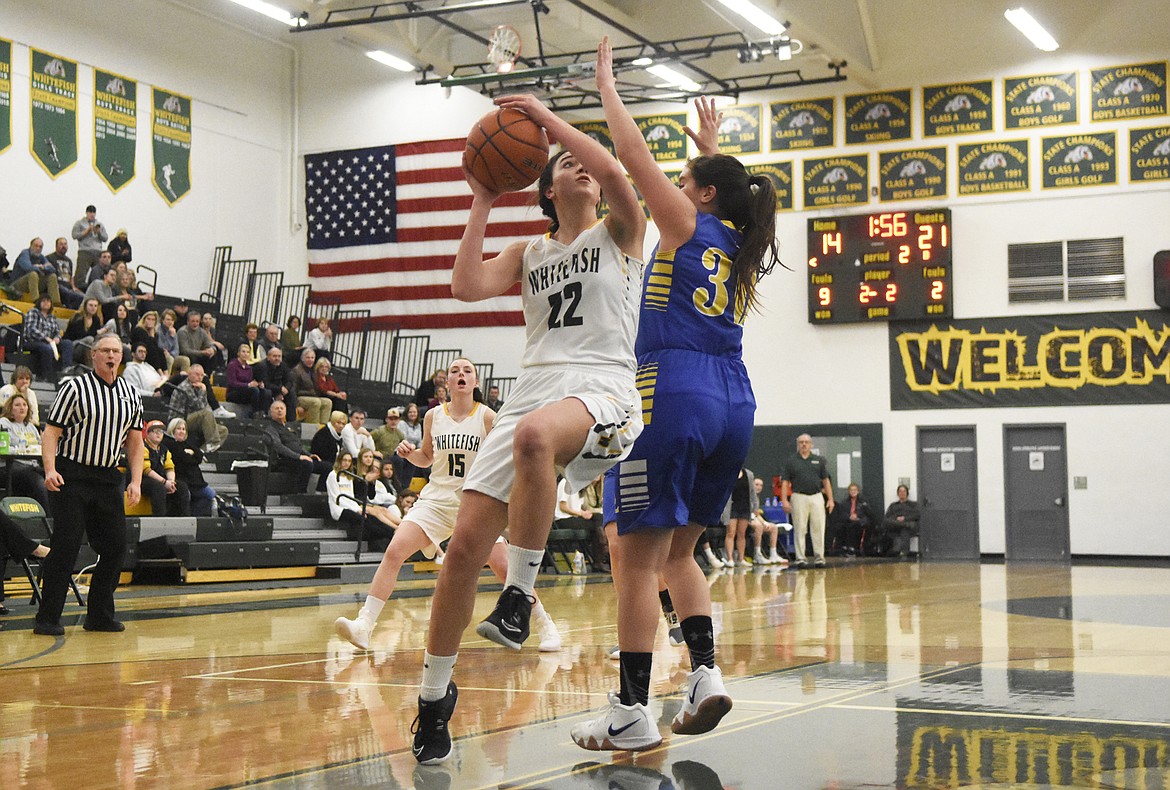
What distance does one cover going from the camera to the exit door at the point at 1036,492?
2216 cm

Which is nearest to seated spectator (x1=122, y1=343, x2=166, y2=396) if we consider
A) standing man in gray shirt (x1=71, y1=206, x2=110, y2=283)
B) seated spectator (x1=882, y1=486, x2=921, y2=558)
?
standing man in gray shirt (x1=71, y1=206, x2=110, y2=283)

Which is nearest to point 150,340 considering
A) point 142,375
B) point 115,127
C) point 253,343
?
point 142,375

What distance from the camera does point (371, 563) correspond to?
15336mm

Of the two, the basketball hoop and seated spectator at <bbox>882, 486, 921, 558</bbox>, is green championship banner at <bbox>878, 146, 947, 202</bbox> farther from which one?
the basketball hoop

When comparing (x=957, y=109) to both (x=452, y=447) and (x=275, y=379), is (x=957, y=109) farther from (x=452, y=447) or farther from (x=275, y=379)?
(x=452, y=447)

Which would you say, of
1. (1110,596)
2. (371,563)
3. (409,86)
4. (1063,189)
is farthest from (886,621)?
(409,86)

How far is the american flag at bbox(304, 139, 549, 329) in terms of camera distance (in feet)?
80.8

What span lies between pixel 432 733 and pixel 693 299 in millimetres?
1525

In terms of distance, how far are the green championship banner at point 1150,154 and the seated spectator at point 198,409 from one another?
606 inches

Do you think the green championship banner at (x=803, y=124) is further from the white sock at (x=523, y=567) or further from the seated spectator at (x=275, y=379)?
the white sock at (x=523, y=567)

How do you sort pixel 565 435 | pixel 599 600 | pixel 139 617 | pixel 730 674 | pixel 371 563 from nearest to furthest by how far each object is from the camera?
1. pixel 565 435
2. pixel 730 674
3. pixel 139 617
4. pixel 599 600
5. pixel 371 563

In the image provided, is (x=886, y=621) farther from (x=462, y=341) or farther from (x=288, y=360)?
(x=462, y=341)

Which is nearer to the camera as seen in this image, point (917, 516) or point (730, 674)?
point (730, 674)

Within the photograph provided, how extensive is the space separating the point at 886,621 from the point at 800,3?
1457 centimetres
